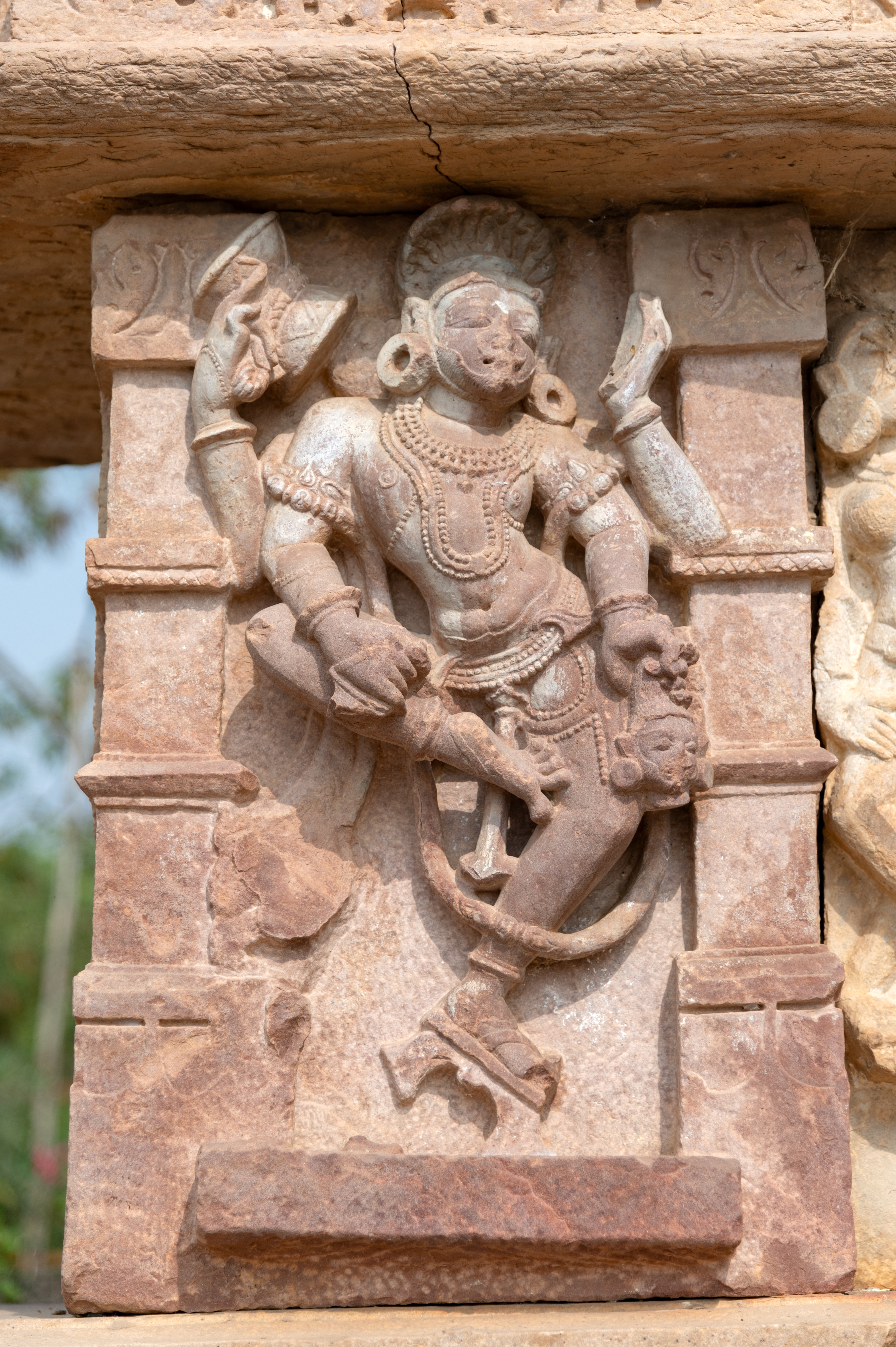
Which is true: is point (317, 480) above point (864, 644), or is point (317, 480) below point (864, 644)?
above

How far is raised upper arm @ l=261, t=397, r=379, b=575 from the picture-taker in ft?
11.2

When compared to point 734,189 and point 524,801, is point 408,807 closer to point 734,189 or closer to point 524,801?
point 524,801

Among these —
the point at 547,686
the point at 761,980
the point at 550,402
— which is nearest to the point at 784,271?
the point at 550,402

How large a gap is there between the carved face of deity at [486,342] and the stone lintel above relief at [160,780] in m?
1.05

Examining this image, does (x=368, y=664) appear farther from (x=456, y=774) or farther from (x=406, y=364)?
(x=406, y=364)

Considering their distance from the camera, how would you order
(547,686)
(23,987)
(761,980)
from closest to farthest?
(761,980)
(547,686)
(23,987)

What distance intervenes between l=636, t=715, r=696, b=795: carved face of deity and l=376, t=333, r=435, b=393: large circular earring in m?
0.99

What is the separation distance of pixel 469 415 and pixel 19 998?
38.3ft

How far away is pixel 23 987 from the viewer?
13.7 m

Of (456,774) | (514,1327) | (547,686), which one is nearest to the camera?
(514,1327)

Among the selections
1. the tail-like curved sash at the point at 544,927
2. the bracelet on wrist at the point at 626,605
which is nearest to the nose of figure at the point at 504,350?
the bracelet on wrist at the point at 626,605

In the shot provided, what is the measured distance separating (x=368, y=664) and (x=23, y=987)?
457 inches

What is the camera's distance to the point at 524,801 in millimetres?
3377

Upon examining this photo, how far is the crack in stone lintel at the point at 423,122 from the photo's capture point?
10.4 ft
